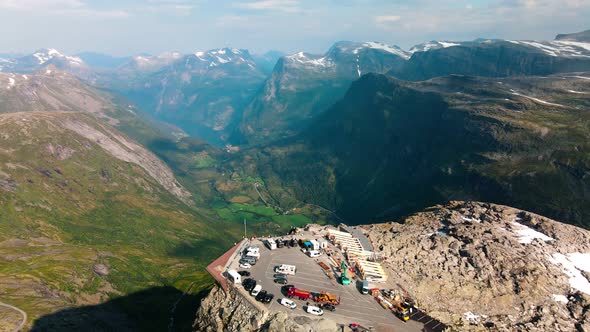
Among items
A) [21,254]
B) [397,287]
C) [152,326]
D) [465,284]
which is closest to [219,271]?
[397,287]

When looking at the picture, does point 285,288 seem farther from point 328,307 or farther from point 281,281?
point 328,307

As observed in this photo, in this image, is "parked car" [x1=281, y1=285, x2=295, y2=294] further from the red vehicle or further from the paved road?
the paved road

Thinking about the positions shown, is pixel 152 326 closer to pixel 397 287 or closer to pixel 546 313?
pixel 397 287

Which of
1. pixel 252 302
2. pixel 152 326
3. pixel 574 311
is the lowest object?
pixel 152 326

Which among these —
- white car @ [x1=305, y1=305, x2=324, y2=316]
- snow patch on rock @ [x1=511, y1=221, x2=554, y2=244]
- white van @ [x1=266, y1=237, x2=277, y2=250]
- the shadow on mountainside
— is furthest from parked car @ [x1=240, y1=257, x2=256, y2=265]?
snow patch on rock @ [x1=511, y1=221, x2=554, y2=244]

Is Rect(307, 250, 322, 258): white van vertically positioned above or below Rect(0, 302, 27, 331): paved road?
above

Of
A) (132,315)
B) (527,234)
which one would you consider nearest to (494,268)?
(527,234)
